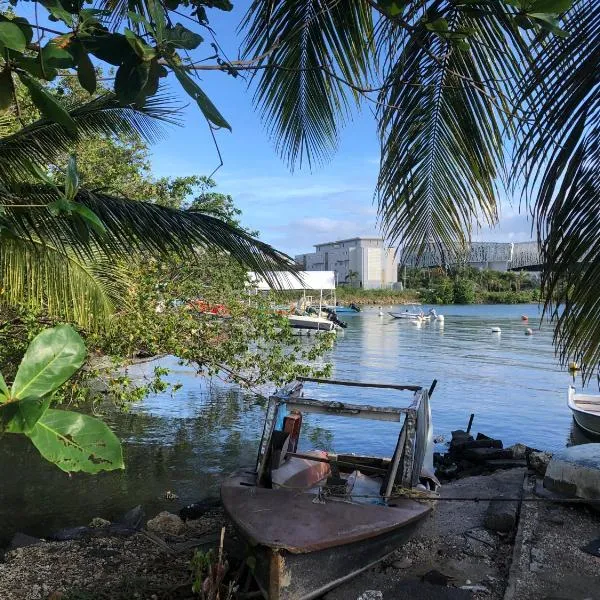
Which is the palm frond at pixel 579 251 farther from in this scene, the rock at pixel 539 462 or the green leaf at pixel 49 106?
the rock at pixel 539 462

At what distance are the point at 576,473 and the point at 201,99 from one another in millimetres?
7438

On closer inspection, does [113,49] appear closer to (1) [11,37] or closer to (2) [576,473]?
(1) [11,37]

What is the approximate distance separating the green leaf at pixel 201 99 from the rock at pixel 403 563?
616cm

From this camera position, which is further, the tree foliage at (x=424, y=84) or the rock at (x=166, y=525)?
the rock at (x=166, y=525)

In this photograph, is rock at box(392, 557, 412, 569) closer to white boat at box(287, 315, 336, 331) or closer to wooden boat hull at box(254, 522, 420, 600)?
wooden boat hull at box(254, 522, 420, 600)

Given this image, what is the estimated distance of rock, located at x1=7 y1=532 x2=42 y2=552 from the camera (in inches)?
322

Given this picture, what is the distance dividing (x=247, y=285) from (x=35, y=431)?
1233cm

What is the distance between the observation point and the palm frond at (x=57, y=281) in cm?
543

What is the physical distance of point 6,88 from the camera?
224 centimetres

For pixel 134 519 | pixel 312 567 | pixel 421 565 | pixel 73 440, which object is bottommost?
pixel 134 519

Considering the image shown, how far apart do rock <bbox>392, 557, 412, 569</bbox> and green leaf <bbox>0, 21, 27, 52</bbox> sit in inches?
253

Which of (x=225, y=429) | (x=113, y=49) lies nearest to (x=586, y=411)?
(x=225, y=429)

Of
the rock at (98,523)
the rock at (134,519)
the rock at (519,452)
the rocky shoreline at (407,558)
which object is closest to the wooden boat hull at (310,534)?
the rocky shoreline at (407,558)

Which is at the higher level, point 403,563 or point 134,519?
point 403,563
